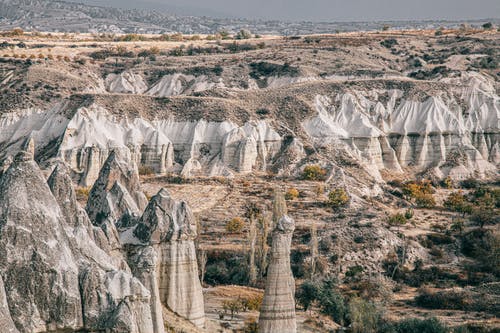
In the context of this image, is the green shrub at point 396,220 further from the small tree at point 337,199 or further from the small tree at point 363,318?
the small tree at point 363,318

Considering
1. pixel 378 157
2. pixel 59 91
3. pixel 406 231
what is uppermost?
pixel 59 91

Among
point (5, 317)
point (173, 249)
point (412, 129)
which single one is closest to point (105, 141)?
point (412, 129)

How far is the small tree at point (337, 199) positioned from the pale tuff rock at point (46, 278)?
189ft

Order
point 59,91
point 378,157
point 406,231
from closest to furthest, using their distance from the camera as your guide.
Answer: point 406,231
point 378,157
point 59,91

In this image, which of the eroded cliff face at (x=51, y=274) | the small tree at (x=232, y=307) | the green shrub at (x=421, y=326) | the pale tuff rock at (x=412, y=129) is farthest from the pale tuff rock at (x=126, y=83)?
the eroded cliff face at (x=51, y=274)

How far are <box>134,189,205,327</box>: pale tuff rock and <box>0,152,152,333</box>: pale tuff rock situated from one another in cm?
1208

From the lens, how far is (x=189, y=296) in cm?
4753

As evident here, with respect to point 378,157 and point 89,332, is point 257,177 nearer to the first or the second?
point 378,157

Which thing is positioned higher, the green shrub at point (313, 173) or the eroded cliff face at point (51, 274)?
the green shrub at point (313, 173)

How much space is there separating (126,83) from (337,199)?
49.3m

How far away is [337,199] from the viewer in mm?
91812

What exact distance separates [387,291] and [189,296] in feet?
89.9

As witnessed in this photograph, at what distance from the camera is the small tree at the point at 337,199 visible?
91.6 m

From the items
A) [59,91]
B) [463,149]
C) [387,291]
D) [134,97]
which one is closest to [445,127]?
[463,149]
